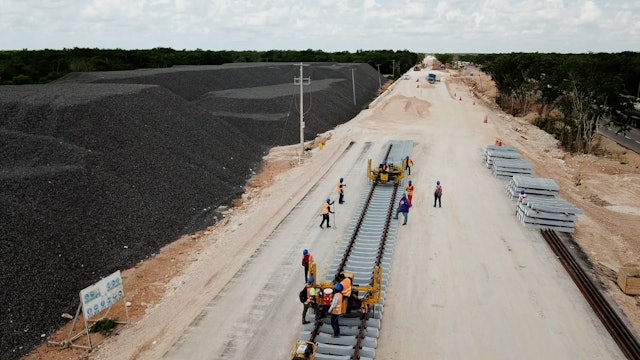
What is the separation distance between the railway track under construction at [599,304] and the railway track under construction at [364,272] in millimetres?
6277

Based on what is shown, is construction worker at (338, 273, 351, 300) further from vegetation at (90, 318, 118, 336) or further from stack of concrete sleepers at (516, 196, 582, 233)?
stack of concrete sleepers at (516, 196, 582, 233)

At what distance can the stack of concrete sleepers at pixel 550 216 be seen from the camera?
744 inches

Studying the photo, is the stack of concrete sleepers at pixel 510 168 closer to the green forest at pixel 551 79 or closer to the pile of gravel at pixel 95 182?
the pile of gravel at pixel 95 182

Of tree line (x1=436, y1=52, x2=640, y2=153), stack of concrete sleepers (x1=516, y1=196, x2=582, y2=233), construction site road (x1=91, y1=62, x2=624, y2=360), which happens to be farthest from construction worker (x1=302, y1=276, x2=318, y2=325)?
tree line (x1=436, y1=52, x2=640, y2=153)

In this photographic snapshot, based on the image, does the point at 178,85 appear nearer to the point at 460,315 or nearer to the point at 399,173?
the point at 399,173

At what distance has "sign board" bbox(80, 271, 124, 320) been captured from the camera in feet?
39.4

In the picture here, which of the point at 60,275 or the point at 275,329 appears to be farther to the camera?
the point at 60,275

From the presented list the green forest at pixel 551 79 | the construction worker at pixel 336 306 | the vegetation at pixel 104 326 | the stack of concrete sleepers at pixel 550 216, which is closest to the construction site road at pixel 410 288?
the vegetation at pixel 104 326

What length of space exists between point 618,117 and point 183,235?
124 ft

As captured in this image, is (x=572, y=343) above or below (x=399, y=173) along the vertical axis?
below

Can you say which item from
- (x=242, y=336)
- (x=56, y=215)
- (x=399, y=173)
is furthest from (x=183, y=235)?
(x=399, y=173)

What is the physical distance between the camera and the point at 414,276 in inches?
603

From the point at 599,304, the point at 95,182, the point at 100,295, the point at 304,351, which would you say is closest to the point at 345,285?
the point at 304,351

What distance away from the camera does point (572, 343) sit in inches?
471
